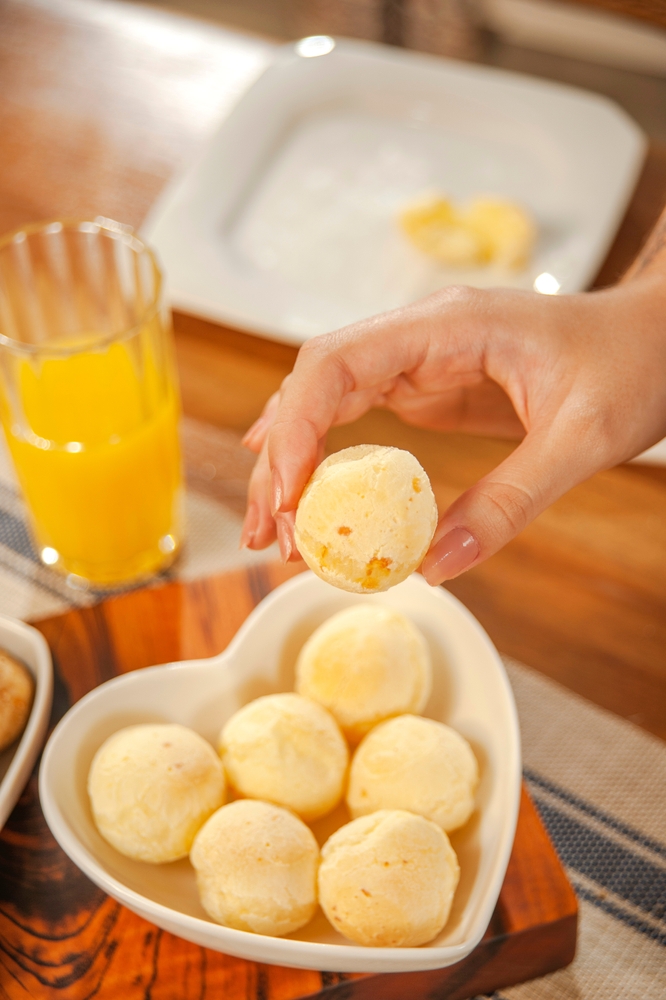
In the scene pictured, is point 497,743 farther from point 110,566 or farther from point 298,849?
point 110,566

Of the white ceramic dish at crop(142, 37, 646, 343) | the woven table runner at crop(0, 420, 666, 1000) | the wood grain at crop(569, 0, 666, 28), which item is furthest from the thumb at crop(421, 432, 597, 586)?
the wood grain at crop(569, 0, 666, 28)

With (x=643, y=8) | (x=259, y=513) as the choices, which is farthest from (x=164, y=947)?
(x=643, y=8)

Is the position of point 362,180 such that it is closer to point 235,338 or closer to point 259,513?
point 235,338

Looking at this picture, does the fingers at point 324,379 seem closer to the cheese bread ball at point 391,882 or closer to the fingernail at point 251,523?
the fingernail at point 251,523

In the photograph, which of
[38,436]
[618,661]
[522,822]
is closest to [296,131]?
[38,436]

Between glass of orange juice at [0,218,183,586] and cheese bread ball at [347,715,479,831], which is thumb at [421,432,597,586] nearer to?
cheese bread ball at [347,715,479,831]

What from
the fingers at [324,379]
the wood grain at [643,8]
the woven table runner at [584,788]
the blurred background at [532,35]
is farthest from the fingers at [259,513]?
the blurred background at [532,35]
